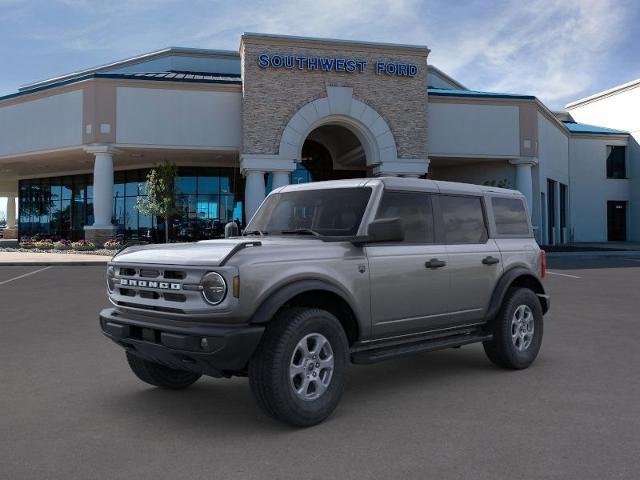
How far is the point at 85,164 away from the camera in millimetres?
35344

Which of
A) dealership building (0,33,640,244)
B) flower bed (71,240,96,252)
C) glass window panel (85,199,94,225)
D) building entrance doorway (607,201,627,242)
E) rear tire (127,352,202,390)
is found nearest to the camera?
rear tire (127,352,202,390)

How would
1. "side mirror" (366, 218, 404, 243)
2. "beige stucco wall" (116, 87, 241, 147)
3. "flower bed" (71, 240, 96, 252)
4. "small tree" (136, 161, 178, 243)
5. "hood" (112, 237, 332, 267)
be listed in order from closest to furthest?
1. "hood" (112, 237, 332, 267)
2. "side mirror" (366, 218, 404, 243)
3. "beige stucco wall" (116, 87, 241, 147)
4. "flower bed" (71, 240, 96, 252)
5. "small tree" (136, 161, 178, 243)

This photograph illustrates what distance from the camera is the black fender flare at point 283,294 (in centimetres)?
423

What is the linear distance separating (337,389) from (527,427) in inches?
57.0

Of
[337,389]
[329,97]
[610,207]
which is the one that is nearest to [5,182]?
[329,97]

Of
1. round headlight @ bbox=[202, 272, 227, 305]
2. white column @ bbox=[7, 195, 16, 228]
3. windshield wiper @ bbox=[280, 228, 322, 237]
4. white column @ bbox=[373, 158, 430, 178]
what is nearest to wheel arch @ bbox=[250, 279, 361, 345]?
round headlight @ bbox=[202, 272, 227, 305]

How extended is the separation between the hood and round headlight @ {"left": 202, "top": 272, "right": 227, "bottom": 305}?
9 cm

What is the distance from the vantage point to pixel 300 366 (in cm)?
443

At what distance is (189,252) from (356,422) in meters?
1.84

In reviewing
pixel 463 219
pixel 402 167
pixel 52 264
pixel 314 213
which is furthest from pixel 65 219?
pixel 463 219

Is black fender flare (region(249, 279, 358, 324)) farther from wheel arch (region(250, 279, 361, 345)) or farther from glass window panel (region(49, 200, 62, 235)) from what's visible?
glass window panel (region(49, 200, 62, 235))

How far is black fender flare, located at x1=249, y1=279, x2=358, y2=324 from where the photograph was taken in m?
4.23

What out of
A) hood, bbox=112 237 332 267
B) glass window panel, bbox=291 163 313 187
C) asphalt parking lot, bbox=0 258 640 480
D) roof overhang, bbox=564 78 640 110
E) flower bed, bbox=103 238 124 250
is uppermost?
roof overhang, bbox=564 78 640 110

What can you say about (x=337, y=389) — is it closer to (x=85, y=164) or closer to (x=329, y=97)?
(x=329, y=97)
